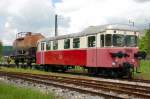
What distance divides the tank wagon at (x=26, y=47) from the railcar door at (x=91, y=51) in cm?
1453

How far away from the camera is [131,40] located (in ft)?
83.7

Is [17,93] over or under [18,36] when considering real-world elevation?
under

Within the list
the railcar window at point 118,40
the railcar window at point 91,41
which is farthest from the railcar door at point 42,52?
the railcar window at point 118,40

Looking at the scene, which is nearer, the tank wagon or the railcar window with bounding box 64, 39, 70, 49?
the railcar window with bounding box 64, 39, 70, 49

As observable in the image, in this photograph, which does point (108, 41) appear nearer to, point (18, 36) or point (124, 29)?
point (124, 29)

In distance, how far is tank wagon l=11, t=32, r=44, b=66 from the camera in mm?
41125

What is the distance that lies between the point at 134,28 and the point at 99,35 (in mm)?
2505

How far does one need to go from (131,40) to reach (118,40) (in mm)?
1051

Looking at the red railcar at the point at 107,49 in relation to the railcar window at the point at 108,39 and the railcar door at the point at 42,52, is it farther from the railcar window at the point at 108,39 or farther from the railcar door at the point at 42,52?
the railcar door at the point at 42,52

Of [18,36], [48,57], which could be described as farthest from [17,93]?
[18,36]

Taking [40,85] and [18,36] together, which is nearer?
[40,85]

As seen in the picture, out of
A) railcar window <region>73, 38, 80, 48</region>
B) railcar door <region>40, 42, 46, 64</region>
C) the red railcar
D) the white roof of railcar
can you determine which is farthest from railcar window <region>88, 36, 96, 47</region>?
railcar door <region>40, 42, 46, 64</region>

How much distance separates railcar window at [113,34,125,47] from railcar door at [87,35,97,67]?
1.43 m

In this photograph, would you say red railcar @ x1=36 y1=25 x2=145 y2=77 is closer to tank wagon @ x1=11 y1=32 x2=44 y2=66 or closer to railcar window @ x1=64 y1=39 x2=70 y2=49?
railcar window @ x1=64 y1=39 x2=70 y2=49
